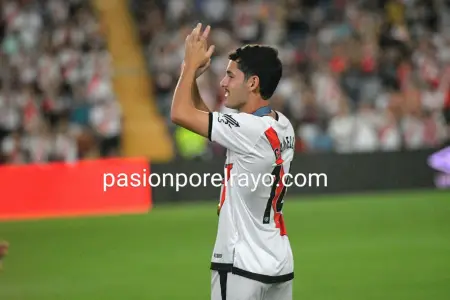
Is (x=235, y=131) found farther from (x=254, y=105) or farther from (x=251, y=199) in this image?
(x=251, y=199)

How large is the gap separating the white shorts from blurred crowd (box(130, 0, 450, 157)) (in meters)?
10.1

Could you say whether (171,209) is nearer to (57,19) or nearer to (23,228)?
(23,228)

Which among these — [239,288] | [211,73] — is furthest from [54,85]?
[239,288]

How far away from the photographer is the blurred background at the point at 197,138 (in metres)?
10.4

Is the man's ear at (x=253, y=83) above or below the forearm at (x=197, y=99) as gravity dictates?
above

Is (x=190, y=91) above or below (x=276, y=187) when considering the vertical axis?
above

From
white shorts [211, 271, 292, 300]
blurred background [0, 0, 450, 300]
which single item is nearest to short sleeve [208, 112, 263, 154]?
white shorts [211, 271, 292, 300]

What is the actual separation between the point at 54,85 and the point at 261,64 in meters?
12.4

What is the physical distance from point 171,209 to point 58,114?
11.2ft

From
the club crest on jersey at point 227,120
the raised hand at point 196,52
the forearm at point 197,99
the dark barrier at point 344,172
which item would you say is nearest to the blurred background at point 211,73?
the dark barrier at point 344,172

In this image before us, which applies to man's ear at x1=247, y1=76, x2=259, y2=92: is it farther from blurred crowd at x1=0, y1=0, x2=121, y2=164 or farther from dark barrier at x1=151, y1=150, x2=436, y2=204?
blurred crowd at x1=0, y1=0, x2=121, y2=164

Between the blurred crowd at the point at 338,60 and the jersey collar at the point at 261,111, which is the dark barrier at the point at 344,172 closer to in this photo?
the blurred crowd at the point at 338,60

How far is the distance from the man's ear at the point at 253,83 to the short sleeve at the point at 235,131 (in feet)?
0.51

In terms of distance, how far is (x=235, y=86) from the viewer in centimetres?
456
